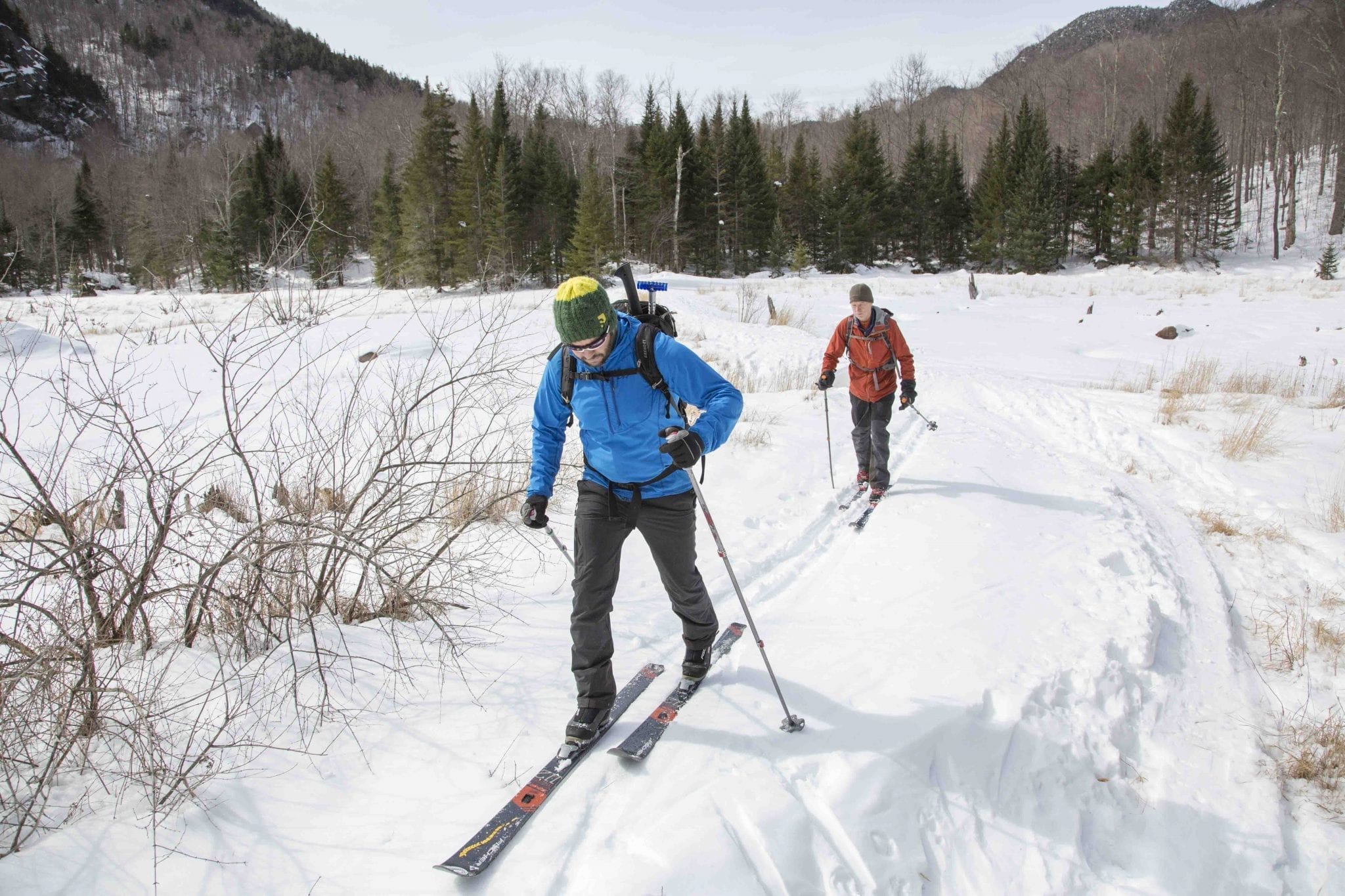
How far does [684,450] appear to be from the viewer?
9.72 feet

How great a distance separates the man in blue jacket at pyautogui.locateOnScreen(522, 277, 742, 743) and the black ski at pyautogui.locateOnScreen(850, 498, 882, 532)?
126 inches

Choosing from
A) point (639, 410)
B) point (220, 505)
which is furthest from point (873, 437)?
point (220, 505)

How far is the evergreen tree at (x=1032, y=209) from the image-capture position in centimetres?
3934

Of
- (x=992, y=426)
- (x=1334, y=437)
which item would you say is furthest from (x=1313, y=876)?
(x=1334, y=437)

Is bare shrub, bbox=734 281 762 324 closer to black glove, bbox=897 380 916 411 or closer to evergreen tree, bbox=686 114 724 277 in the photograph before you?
black glove, bbox=897 380 916 411

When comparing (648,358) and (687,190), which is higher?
(687,190)

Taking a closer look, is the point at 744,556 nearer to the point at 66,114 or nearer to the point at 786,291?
the point at 786,291

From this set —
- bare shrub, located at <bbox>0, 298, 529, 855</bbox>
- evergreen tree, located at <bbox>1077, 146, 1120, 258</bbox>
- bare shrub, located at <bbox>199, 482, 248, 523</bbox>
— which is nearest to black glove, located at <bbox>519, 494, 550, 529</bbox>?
bare shrub, located at <bbox>0, 298, 529, 855</bbox>

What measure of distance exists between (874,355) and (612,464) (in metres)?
4.22

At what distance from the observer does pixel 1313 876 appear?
271 cm

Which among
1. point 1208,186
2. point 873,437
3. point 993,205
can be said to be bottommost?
point 873,437

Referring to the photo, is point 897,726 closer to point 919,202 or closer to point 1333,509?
point 1333,509

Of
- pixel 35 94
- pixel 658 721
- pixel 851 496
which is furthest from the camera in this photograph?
pixel 35 94

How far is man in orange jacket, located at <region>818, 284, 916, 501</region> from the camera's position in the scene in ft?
21.6
